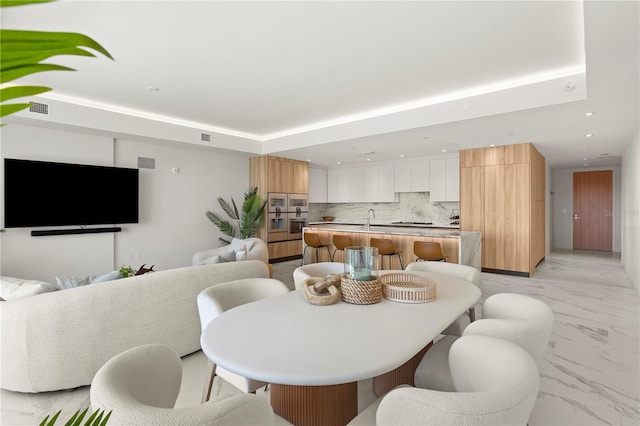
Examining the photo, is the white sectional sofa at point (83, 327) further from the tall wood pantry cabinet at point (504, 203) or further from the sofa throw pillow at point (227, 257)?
the tall wood pantry cabinet at point (504, 203)

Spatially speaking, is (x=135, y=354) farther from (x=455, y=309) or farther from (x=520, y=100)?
(x=520, y=100)

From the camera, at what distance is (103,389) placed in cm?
94

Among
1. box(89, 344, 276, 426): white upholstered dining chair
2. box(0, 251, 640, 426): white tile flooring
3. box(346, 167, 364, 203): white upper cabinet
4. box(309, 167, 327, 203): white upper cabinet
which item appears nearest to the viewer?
box(89, 344, 276, 426): white upholstered dining chair

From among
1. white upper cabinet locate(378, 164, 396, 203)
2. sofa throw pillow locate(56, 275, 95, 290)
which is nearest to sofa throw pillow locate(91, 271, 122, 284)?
sofa throw pillow locate(56, 275, 95, 290)

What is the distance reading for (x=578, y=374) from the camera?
2.51m

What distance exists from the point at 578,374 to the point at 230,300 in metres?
2.60

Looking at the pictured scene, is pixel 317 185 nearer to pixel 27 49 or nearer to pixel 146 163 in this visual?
pixel 146 163

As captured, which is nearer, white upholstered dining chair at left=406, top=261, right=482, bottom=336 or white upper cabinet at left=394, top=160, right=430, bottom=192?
white upholstered dining chair at left=406, top=261, right=482, bottom=336

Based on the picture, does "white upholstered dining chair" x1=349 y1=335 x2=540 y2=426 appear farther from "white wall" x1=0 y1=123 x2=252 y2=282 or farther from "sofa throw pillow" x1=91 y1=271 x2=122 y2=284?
"white wall" x1=0 y1=123 x2=252 y2=282

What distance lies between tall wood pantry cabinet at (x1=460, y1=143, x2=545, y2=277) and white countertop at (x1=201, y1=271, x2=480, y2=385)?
14.7ft

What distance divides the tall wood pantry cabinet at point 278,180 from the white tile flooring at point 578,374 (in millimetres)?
4187

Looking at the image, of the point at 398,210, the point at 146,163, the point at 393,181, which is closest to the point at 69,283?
the point at 146,163

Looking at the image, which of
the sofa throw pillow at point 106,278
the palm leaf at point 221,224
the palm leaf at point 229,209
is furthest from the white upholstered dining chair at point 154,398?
the palm leaf at point 229,209

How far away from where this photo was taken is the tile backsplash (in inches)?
307
